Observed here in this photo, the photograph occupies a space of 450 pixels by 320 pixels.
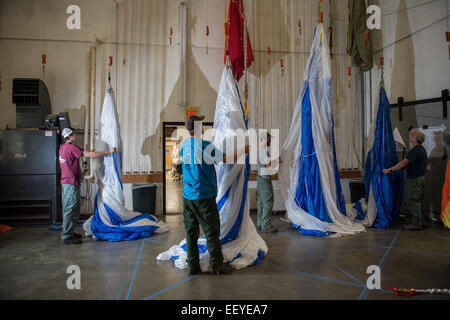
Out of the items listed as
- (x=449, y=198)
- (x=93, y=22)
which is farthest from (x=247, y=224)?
(x=93, y=22)

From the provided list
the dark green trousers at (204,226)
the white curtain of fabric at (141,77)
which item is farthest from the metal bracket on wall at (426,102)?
the white curtain of fabric at (141,77)

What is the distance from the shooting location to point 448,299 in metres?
2.48

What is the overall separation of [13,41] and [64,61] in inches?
39.4

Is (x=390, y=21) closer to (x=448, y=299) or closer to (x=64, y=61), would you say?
(x=448, y=299)

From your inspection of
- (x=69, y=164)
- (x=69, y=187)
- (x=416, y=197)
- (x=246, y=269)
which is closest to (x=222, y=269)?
(x=246, y=269)

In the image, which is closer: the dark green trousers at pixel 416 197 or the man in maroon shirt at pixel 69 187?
the man in maroon shirt at pixel 69 187

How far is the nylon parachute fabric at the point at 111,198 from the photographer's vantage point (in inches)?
179

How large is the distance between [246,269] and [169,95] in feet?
14.1

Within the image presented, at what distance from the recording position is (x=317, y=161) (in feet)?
15.8

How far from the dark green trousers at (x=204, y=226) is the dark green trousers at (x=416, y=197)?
11.4 ft

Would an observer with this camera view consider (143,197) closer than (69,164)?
No

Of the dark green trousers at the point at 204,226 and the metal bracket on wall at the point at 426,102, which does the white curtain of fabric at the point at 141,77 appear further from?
the metal bracket on wall at the point at 426,102

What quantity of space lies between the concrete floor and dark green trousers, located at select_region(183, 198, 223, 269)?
178 millimetres

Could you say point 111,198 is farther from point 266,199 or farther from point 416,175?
point 416,175
